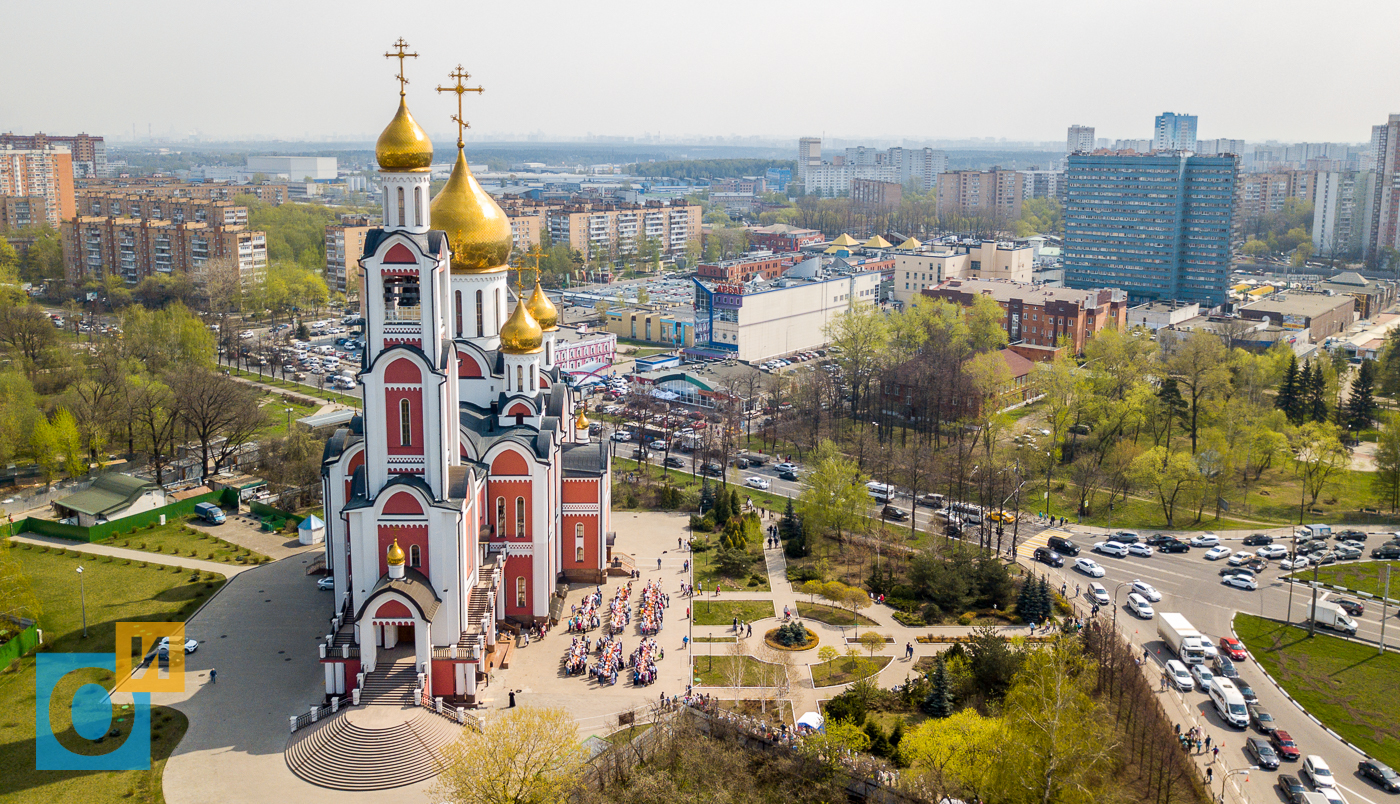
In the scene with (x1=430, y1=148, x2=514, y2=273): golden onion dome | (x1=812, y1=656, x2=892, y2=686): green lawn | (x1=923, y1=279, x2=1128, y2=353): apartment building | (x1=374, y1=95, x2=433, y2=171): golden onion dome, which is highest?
(x1=374, y1=95, x2=433, y2=171): golden onion dome

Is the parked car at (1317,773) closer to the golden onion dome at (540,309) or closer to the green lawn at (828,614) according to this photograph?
the green lawn at (828,614)

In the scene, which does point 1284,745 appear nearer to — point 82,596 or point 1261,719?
point 1261,719

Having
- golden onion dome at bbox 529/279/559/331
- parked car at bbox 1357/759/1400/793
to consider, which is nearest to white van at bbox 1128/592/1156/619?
parked car at bbox 1357/759/1400/793

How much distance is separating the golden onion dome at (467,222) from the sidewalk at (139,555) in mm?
13904

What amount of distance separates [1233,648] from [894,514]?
1481 cm

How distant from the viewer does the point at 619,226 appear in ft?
414

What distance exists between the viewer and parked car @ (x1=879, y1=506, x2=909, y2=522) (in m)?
43.3

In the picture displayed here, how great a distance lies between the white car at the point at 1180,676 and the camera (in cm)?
2905

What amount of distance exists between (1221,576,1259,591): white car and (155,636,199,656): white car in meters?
33.8

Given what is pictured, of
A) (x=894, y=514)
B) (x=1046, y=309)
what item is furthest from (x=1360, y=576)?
(x=1046, y=309)

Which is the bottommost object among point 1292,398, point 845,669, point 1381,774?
point 1381,774

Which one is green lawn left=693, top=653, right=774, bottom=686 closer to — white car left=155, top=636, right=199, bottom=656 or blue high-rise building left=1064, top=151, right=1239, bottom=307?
white car left=155, top=636, right=199, bottom=656

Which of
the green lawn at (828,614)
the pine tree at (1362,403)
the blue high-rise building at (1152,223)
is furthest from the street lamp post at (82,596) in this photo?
the blue high-rise building at (1152,223)

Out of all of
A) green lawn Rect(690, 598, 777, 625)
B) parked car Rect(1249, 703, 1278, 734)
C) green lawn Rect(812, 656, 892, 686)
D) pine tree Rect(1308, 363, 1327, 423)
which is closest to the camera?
parked car Rect(1249, 703, 1278, 734)
